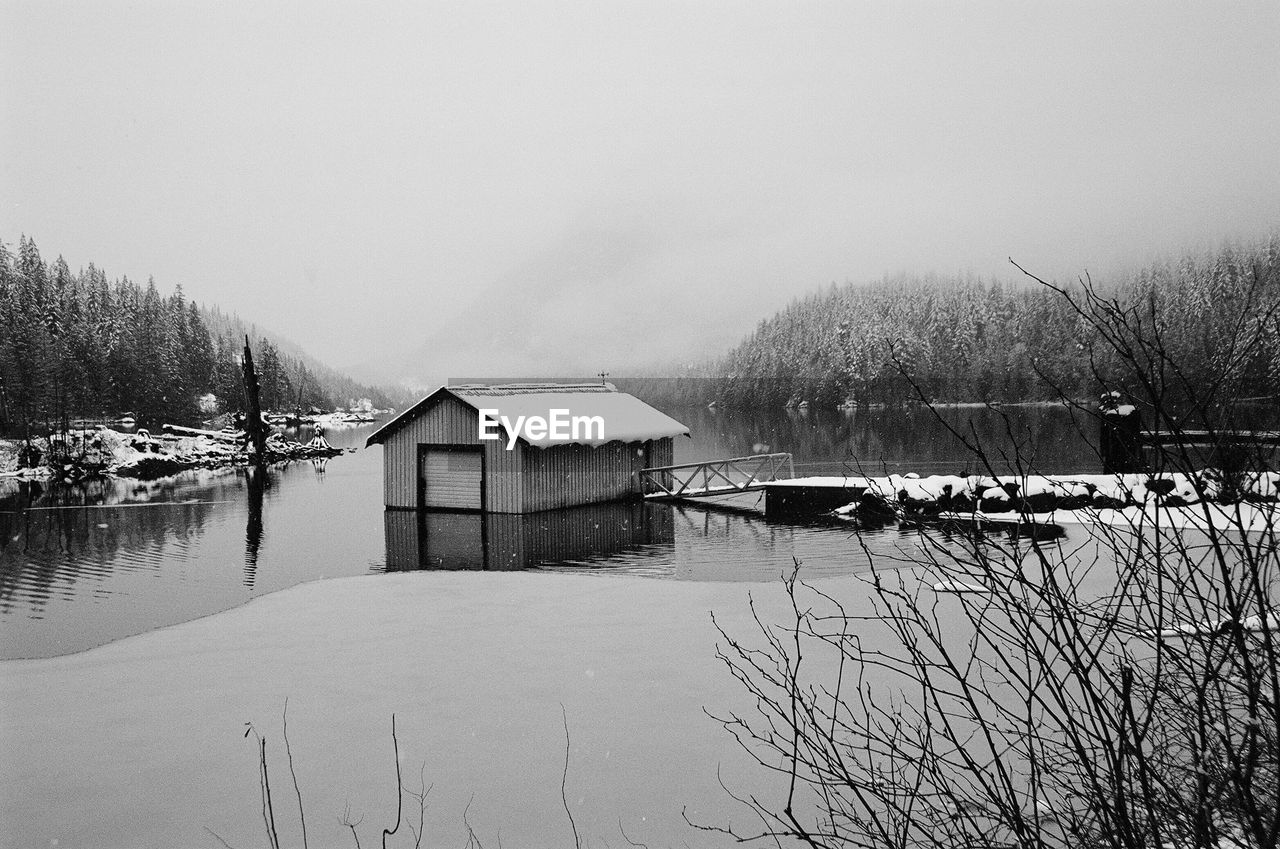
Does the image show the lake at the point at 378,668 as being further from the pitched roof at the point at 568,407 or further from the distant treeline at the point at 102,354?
the distant treeline at the point at 102,354

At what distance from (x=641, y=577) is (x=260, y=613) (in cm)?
497

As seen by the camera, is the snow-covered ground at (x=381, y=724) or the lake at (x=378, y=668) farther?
the lake at (x=378, y=668)

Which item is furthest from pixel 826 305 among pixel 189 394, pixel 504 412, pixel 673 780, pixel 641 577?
pixel 673 780

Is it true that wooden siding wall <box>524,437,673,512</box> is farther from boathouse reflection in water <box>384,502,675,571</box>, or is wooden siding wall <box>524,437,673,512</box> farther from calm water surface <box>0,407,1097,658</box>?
calm water surface <box>0,407,1097,658</box>

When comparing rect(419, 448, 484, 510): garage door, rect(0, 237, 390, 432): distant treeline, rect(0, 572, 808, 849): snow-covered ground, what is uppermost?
rect(0, 237, 390, 432): distant treeline

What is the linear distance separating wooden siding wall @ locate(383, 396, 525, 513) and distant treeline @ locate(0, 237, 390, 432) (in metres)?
20.0

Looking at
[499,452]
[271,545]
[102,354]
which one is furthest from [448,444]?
[102,354]

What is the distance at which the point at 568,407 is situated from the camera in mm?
20531

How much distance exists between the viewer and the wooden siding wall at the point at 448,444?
1875cm

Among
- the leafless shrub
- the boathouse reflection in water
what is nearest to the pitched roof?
the boathouse reflection in water

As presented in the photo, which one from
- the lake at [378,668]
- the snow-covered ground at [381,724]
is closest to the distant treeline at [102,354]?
the lake at [378,668]

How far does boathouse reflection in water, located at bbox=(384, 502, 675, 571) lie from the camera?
1404cm

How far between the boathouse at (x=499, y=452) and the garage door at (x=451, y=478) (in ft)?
0.07

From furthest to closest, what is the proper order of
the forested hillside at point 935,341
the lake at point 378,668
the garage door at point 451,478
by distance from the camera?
the forested hillside at point 935,341, the garage door at point 451,478, the lake at point 378,668
